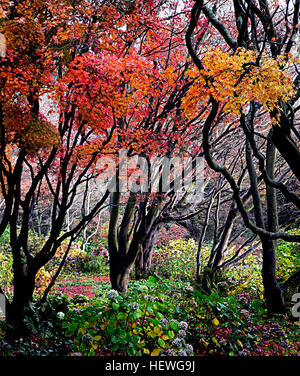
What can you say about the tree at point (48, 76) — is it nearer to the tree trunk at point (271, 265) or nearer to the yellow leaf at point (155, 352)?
the yellow leaf at point (155, 352)

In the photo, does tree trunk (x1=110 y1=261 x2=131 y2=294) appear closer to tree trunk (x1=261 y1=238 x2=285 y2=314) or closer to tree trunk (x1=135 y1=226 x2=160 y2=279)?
tree trunk (x1=261 y1=238 x2=285 y2=314)

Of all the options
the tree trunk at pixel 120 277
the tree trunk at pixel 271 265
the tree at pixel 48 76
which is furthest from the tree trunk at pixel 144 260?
the tree at pixel 48 76

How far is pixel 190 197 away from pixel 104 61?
19.6 feet

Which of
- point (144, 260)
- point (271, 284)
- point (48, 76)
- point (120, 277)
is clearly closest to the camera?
point (48, 76)

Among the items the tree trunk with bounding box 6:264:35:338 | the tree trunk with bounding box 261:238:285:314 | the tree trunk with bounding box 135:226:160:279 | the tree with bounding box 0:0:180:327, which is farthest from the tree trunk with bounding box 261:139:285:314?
the tree trunk with bounding box 135:226:160:279

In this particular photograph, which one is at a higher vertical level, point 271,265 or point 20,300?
point 271,265

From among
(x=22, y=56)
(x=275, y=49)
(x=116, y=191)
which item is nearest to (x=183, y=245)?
(x=116, y=191)

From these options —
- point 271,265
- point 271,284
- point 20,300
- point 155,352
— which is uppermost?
point 271,265

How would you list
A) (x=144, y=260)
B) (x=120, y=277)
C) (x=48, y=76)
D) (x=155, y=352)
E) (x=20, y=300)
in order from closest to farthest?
(x=155, y=352)
(x=48, y=76)
(x=20, y=300)
(x=120, y=277)
(x=144, y=260)

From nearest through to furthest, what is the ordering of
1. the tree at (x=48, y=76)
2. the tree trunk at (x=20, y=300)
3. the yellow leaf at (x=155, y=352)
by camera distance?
the yellow leaf at (x=155, y=352) → the tree at (x=48, y=76) → the tree trunk at (x=20, y=300)

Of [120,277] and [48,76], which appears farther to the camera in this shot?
[120,277]

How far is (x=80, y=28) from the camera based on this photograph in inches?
144

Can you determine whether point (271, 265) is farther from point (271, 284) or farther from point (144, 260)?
point (144, 260)

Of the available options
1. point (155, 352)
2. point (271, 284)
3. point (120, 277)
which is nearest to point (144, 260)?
point (120, 277)
